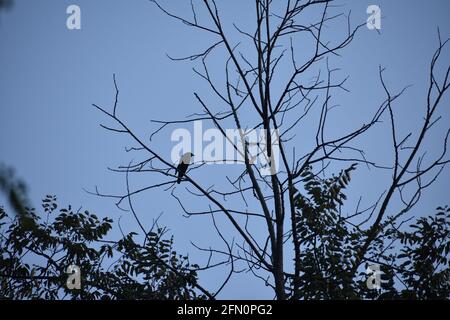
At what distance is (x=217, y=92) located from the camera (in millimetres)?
2760

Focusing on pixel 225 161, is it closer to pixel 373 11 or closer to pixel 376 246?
pixel 373 11

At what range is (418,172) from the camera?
253 centimetres

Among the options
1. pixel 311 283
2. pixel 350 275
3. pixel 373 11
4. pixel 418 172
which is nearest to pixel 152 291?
pixel 311 283

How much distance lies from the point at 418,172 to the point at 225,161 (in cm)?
104

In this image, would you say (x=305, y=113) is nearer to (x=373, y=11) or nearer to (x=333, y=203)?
(x=373, y=11)

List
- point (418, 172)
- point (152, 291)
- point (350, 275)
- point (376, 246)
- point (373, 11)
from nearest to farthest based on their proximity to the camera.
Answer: point (418, 172)
point (350, 275)
point (373, 11)
point (152, 291)
point (376, 246)

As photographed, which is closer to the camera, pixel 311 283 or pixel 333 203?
pixel 311 283
